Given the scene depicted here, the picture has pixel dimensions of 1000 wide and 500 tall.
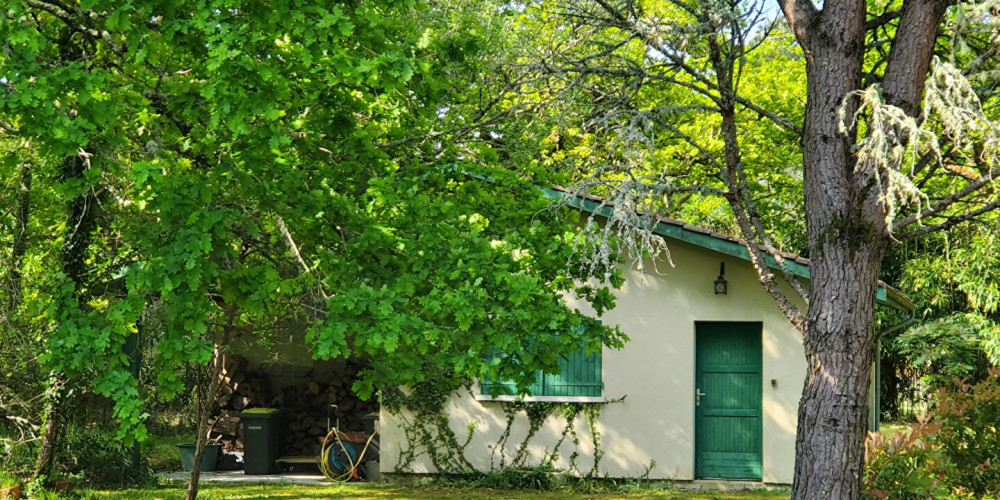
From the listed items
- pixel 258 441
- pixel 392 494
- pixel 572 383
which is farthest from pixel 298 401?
pixel 572 383

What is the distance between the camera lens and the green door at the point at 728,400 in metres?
12.1

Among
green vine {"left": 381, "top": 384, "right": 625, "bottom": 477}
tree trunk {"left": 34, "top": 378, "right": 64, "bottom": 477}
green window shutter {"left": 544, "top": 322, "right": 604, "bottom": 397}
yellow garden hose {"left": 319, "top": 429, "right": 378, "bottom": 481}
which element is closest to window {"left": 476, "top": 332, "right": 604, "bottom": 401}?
green window shutter {"left": 544, "top": 322, "right": 604, "bottom": 397}

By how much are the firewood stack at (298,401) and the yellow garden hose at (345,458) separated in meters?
1.68

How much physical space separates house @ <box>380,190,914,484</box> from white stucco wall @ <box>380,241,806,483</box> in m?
0.01

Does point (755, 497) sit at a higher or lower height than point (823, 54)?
lower

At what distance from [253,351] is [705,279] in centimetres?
776

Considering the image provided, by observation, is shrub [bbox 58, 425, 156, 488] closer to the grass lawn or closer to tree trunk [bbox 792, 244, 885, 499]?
the grass lawn

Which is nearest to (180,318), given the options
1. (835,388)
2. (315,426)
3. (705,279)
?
(835,388)

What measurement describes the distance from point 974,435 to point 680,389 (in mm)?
3868

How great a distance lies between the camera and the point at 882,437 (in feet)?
30.3

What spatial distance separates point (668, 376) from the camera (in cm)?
1223

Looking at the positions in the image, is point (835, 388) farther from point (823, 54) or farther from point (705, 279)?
point (705, 279)

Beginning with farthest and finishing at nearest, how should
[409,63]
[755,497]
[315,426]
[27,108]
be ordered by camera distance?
[315,426], [755,497], [409,63], [27,108]

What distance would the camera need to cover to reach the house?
1199 cm
